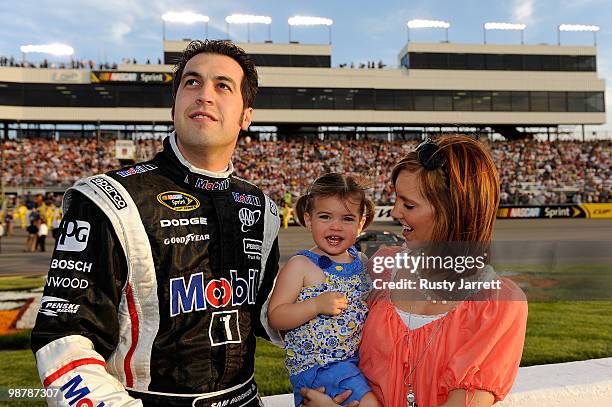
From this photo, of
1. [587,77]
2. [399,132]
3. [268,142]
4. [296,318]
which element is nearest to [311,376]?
[296,318]

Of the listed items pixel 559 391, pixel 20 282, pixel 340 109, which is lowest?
pixel 20 282

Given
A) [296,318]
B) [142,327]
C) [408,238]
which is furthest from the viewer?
[296,318]

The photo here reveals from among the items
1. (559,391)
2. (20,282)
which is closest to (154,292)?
(559,391)

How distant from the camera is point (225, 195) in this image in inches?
86.5

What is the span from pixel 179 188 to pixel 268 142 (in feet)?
130

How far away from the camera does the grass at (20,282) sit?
9.50 meters

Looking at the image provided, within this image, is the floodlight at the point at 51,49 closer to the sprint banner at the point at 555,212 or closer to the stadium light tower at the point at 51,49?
the stadium light tower at the point at 51,49

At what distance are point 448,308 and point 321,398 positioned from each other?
66cm

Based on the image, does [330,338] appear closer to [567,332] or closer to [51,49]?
[567,332]

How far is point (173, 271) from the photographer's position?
1921 millimetres

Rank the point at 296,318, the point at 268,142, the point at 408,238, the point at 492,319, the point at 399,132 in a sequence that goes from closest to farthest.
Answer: the point at 492,319, the point at 408,238, the point at 296,318, the point at 268,142, the point at 399,132

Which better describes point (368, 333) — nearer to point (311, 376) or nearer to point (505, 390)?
point (311, 376)

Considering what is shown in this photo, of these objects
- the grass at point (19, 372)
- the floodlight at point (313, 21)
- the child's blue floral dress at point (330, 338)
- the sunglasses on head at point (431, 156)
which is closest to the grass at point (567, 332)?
the child's blue floral dress at point (330, 338)

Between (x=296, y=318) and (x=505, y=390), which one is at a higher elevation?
(x=296, y=318)
